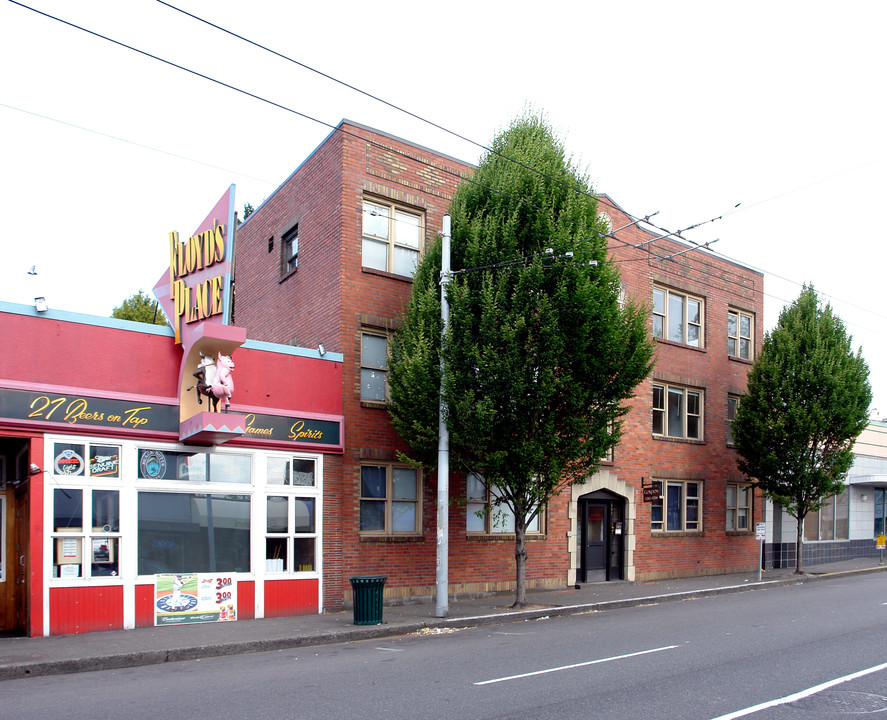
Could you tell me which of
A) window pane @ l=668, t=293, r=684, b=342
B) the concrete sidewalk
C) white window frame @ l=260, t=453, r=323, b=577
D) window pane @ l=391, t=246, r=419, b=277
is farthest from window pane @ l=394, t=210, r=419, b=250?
window pane @ l=668, t=293, r=684, b=342

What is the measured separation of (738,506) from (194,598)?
1786 centimetres

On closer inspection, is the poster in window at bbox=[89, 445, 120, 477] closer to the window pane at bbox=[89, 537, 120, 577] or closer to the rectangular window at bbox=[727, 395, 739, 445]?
the window pane at bbox=[89, 537, 120, 577]

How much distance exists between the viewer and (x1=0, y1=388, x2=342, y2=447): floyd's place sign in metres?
12.8

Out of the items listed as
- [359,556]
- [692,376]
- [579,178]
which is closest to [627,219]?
[692,376]

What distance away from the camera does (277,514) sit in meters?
15.5

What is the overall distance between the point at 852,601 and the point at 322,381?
38.7 feet

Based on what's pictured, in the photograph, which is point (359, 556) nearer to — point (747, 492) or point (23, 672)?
point (23, 672)

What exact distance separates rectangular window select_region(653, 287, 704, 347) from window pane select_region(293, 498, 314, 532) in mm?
11587

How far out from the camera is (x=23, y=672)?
1022 centimetres

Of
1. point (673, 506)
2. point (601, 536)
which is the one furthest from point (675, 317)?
point (601, 536)

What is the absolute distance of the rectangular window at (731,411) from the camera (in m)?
25.6

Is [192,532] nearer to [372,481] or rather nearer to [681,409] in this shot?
[372,481]

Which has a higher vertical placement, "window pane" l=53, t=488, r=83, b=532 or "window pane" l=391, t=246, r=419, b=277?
"window pane" l=391, t=246, r=419, b=277

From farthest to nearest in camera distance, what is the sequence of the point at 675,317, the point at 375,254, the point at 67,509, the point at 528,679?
the point at 675,317
the point at 375,254
the point at 67,509
the point at 528,679
